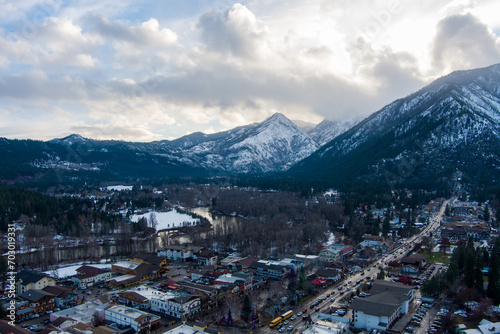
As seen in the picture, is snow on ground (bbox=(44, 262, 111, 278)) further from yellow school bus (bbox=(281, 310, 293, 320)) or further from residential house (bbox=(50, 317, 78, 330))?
yellow school bus (bbox=(281, 310, 293, 320))

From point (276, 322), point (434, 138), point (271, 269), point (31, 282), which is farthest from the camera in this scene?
point (434, 138)

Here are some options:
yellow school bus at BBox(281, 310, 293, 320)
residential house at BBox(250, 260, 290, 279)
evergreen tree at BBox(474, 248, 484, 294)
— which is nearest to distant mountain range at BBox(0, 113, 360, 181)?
residential house at BBox(250, 260, 290, 279)

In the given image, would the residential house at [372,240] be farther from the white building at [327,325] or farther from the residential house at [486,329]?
the residential house at [486,329]

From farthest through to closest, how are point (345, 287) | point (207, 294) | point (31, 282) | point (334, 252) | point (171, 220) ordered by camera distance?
point (171, 220)
point (334, 252)
point (345, 287)
point (31, 282)
point (207, 294)

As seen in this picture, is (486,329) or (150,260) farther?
(150,260)

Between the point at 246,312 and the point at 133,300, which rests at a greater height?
the point at 133,300

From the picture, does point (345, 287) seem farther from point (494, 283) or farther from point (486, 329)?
point (486, 329)

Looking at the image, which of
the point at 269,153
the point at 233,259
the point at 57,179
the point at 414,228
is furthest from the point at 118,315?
the point at 269,153

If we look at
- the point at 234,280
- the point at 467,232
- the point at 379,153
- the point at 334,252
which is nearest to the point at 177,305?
the point at 234,280
